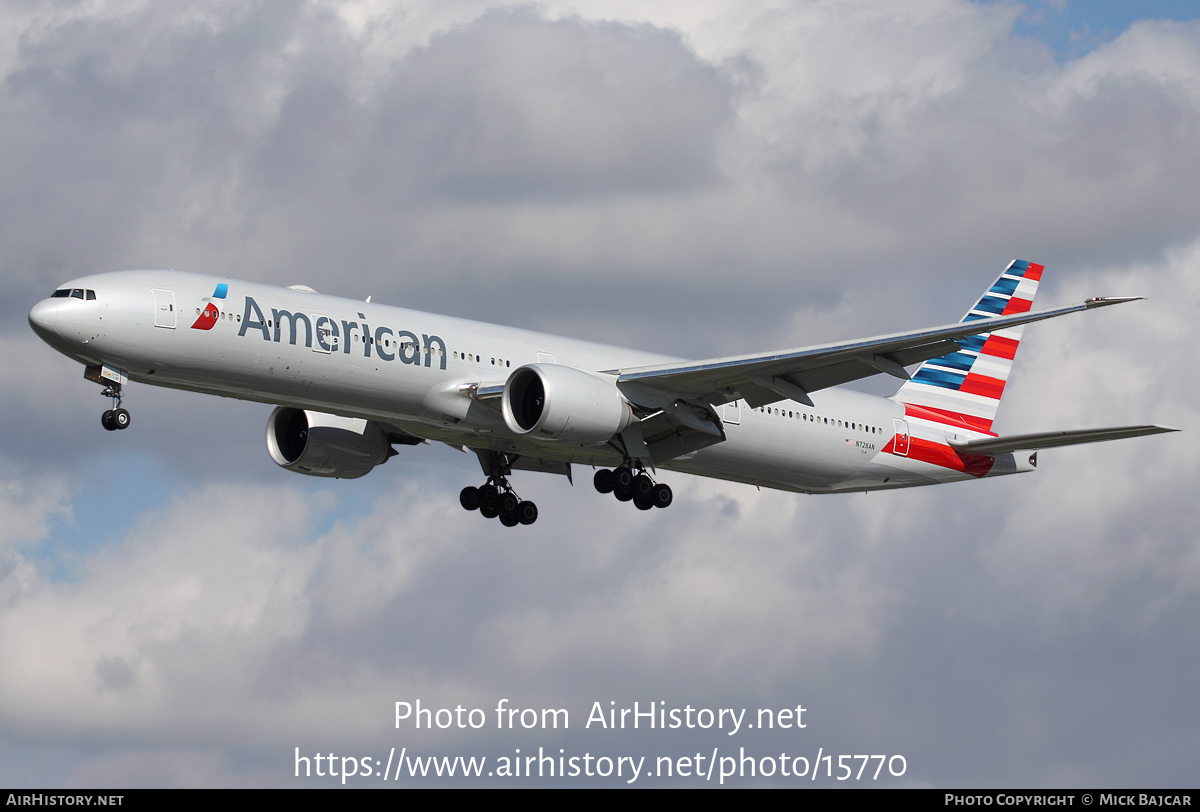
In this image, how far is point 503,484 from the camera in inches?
1839

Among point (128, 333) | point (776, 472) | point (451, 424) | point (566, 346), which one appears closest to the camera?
point (128, 333)

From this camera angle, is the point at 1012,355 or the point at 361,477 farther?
the point at 1012,355

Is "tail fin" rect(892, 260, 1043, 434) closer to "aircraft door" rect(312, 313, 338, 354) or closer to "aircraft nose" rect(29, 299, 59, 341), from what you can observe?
"aircraft door" rect(312, 313, 338, 354)

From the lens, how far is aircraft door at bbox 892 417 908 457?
47.4m

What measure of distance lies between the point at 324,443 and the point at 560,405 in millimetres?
9575

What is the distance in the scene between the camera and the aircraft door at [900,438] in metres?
47.4

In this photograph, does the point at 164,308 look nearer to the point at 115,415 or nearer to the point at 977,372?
the point at 115,415

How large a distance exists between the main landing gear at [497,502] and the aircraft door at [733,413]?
7.58 meters

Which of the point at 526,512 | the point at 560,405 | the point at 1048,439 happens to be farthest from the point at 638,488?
the point at 1048,439

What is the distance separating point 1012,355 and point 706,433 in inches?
655

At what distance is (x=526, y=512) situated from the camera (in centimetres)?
4700

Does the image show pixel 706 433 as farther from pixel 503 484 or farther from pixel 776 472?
pixel 503 484

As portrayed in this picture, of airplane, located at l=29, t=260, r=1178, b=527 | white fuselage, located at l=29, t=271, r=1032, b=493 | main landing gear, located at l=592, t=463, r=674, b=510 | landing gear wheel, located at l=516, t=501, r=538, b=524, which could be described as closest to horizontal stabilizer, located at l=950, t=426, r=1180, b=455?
airplane, located at l=29, t=260, r=1178, b=527

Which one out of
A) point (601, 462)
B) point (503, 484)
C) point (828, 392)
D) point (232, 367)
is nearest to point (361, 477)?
point (503, 484)
